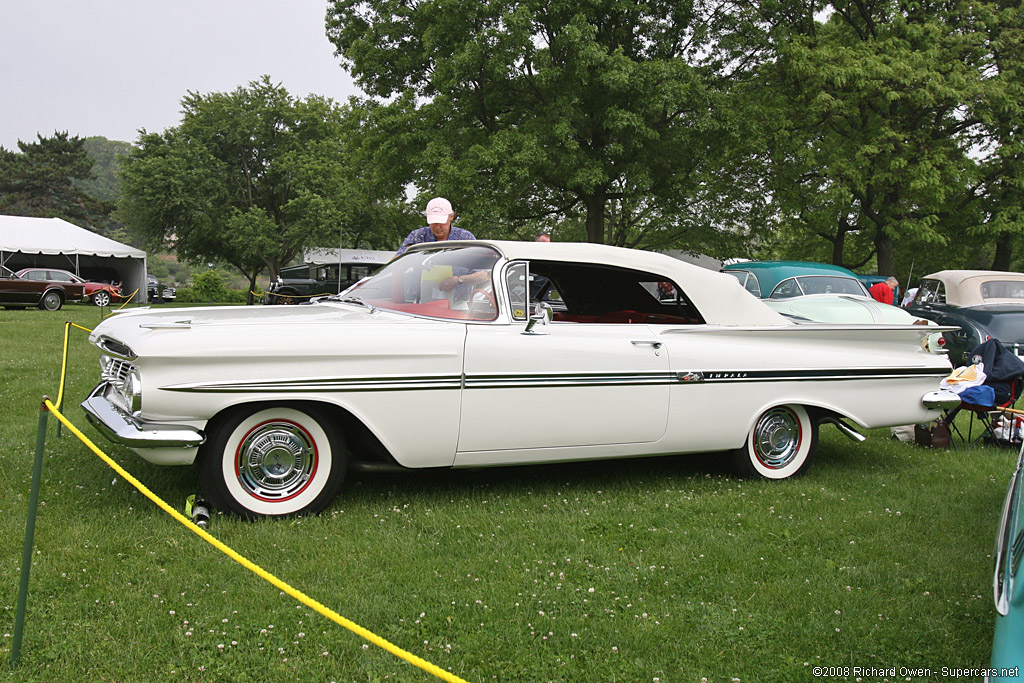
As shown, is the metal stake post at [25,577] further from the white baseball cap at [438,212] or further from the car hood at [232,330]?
the white baseball cap at [438,212]

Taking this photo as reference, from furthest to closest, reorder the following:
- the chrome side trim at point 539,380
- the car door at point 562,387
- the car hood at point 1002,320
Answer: the car hood at point 1002,320 → the car door at point 562,387 → the chrome side trim at point 539,380

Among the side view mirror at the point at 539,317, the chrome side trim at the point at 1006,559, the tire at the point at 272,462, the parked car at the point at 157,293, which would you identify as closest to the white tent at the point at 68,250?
the parked car at the point at 157,293

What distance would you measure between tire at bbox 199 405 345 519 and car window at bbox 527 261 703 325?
71.3 inches

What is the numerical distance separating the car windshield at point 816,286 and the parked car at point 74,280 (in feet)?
71.7

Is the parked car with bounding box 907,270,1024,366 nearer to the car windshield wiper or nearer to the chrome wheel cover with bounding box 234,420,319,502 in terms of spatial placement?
the car windshield wiper

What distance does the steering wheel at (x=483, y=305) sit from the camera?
4480 mm

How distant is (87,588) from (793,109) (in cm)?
2056

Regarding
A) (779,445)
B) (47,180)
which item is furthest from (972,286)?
(47,180)

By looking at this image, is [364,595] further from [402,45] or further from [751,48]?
[751,48]

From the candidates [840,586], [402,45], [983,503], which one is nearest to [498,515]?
[840,586]

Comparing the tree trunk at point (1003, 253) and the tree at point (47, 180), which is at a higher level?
the tree at point (47, 180)

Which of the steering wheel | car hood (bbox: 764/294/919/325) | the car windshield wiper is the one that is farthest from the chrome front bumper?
car hood (bbox: 764/294/919/325)

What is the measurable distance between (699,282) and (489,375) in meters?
1.82

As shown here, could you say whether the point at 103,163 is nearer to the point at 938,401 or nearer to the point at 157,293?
the point at 157,293
